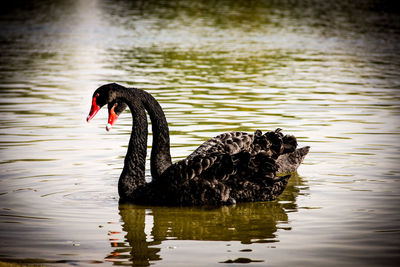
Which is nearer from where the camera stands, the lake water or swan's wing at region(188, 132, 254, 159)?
the lake water

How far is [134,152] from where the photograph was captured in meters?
6.73

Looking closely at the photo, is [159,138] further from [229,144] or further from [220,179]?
[220,179]

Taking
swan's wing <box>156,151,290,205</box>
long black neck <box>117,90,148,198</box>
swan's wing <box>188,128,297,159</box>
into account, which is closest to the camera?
swan's wing <box>156,151,290,205</box>

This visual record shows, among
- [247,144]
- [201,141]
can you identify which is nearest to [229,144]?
[247,144]

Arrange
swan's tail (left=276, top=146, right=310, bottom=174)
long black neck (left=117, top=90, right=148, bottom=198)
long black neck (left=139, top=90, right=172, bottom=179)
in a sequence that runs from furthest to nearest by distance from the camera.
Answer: swan's tail (left=276, top=146, right=310, bottom=174) < long black neck (left=139, top=90, right=172, bottom=179) < long black neck (left=117, top=90, right=148, bottom=198)

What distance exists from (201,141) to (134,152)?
91.0 inches

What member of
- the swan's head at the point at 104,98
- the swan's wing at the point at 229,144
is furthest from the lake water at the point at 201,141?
the swan's head at the point at 104,98

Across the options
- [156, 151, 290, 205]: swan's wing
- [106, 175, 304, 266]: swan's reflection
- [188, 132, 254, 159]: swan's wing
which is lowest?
[106, 175, 304, 266]: swan's reflection

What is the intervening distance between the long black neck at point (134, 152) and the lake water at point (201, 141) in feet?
0.71

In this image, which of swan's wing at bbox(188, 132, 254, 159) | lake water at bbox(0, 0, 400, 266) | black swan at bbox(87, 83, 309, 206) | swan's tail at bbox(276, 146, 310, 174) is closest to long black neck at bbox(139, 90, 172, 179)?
black swan at bbox(87, 83, 309, 206)

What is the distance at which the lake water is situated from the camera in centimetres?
520

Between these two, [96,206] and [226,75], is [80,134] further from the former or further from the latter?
[226,75]

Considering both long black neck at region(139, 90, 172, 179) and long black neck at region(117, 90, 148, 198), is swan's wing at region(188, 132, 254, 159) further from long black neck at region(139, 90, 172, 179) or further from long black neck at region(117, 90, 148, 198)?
long black neck at region(117, 90, 148, 198)

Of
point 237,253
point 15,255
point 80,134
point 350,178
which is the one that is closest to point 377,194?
point 350,178
